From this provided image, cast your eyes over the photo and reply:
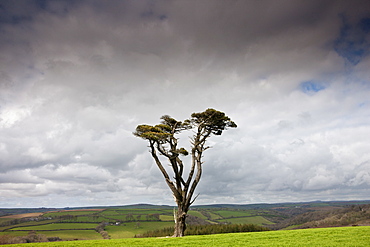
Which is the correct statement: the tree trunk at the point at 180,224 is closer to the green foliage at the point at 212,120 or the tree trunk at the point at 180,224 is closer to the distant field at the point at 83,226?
the green foliage at the point at 212,120

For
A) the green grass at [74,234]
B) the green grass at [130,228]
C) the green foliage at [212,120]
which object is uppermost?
the green foliage at [212,120]

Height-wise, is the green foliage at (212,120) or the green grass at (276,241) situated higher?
the green foliage at (212,120)

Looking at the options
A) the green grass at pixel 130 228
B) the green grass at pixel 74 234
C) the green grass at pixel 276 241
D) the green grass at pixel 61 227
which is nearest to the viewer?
the green grass at pixel 276 241

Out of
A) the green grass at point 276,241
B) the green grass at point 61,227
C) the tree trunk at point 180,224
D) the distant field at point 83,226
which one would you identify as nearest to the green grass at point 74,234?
the distant field at point 83,226

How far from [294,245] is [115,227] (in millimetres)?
104168

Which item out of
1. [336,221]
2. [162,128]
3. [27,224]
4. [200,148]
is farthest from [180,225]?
[27,224]

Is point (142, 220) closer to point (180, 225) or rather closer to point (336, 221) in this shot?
point (336, 221)

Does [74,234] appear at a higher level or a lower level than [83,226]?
lower

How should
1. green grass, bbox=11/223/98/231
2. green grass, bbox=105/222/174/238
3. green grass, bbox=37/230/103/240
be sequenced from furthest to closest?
1. green grass, bbox=11/223/98/231
2. green grass, bbox=105/222/174/238
3. green grass, bbox=37/230/103/240

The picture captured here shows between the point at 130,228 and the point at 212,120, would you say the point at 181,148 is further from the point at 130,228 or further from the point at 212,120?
the point at 130,228

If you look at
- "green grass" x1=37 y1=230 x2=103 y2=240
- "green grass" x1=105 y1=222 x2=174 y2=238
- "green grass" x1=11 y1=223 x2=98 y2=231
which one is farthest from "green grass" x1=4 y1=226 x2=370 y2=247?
"green grass" x1=11 y1=223 x2=98 y2=231

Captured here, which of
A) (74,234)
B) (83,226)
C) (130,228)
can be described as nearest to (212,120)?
(74,234)

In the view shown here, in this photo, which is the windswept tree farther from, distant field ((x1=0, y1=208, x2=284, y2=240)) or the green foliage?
distant field ((x1=0, y1=208, x2=284, y2=240))

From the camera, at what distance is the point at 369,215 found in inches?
3688
